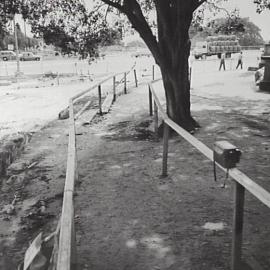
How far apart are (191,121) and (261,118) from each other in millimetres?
2552

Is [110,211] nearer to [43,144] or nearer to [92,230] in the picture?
[92,230]

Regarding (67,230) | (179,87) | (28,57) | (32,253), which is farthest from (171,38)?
(28,57)

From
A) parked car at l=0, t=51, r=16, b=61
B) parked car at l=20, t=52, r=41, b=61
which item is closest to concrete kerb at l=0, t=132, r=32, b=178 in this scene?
parked car at l=20, t=52, r=41, b=61

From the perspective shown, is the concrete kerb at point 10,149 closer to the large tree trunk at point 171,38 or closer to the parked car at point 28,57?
the large tree trunk at point 171,38

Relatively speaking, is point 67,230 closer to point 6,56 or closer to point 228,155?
point 228,155

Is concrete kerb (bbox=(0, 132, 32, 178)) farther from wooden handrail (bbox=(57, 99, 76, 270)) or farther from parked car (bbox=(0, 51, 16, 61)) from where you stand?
parked car (bbox=(0, 51, 16, 61))

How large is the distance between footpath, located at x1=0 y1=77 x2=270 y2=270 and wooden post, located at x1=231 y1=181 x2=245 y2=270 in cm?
53

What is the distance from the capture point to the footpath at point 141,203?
3902mm

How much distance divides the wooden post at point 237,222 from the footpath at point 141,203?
53cm

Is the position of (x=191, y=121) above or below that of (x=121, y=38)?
below

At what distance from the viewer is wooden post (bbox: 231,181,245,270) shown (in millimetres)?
2742

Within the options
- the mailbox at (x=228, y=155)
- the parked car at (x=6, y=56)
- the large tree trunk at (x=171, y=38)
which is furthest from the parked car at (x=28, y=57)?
the mailbox at (x=228, y=155)

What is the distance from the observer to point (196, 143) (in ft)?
12.1

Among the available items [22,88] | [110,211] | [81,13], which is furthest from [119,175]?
[22,88]
